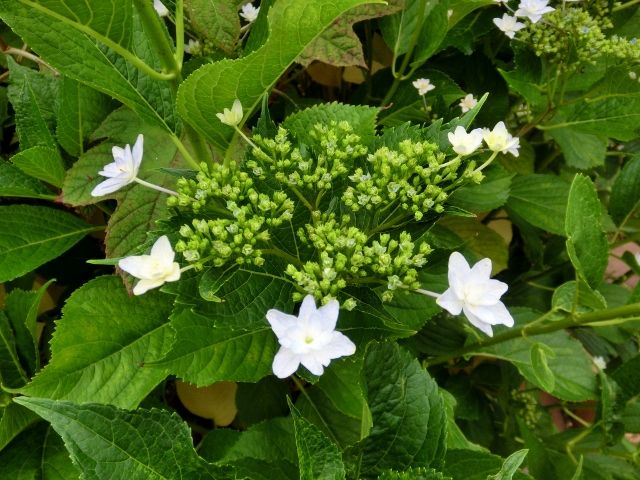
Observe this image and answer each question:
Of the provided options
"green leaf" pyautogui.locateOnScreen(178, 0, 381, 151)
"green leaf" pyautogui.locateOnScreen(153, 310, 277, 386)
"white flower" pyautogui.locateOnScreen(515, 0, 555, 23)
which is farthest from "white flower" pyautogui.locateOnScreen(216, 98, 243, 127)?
"white flower" pyautogui.locateOnScreen(515, 0, 555, 23)

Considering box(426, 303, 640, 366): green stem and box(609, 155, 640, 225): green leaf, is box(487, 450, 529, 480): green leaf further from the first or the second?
box(609, 155, 640, 225): green leaf

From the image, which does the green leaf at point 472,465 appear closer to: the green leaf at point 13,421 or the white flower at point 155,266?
the white flower at point 155,266

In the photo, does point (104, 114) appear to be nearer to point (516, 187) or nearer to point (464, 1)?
point (464, 1)

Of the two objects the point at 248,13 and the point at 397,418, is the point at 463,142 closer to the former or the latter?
the point at 397,418

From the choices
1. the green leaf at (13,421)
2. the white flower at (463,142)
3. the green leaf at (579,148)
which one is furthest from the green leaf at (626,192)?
Result: the green leaf at (13,421)

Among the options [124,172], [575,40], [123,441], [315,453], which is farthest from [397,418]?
[575,40]

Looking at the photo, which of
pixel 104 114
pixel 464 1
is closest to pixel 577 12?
pixel 464 1
